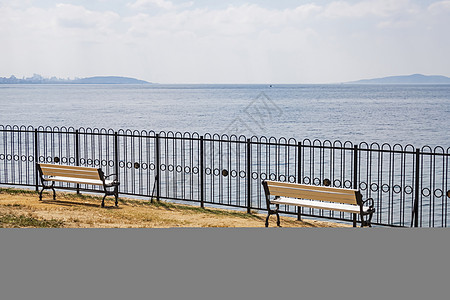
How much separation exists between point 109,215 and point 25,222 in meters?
1.87

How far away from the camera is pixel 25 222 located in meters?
10.4

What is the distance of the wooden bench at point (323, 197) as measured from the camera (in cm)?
1027

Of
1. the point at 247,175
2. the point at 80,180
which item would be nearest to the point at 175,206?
the point at 247,175

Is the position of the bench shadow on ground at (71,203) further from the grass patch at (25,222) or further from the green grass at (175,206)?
the grass patch at (25,222)

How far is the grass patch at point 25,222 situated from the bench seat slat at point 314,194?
3.81 meters

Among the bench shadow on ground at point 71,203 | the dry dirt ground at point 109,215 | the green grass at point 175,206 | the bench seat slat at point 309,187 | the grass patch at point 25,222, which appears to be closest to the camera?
the grass patch at point 25,222

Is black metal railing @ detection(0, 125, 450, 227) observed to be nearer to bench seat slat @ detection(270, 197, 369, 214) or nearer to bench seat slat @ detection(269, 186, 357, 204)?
bench seat slat @ detection(270, 197, 369, 214)

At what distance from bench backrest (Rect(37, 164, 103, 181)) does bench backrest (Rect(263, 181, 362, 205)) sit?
3790 millimetres

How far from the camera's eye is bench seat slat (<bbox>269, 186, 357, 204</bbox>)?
33.9 ft

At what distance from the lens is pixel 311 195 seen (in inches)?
418

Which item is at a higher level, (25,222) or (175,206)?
(25,222)

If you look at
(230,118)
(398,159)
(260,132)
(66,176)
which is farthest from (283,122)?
(66,176)

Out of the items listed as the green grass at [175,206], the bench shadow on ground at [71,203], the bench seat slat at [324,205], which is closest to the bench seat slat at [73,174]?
the bench shadow on ground at [71,203]

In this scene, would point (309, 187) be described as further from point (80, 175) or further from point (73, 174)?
point (73, 174)
